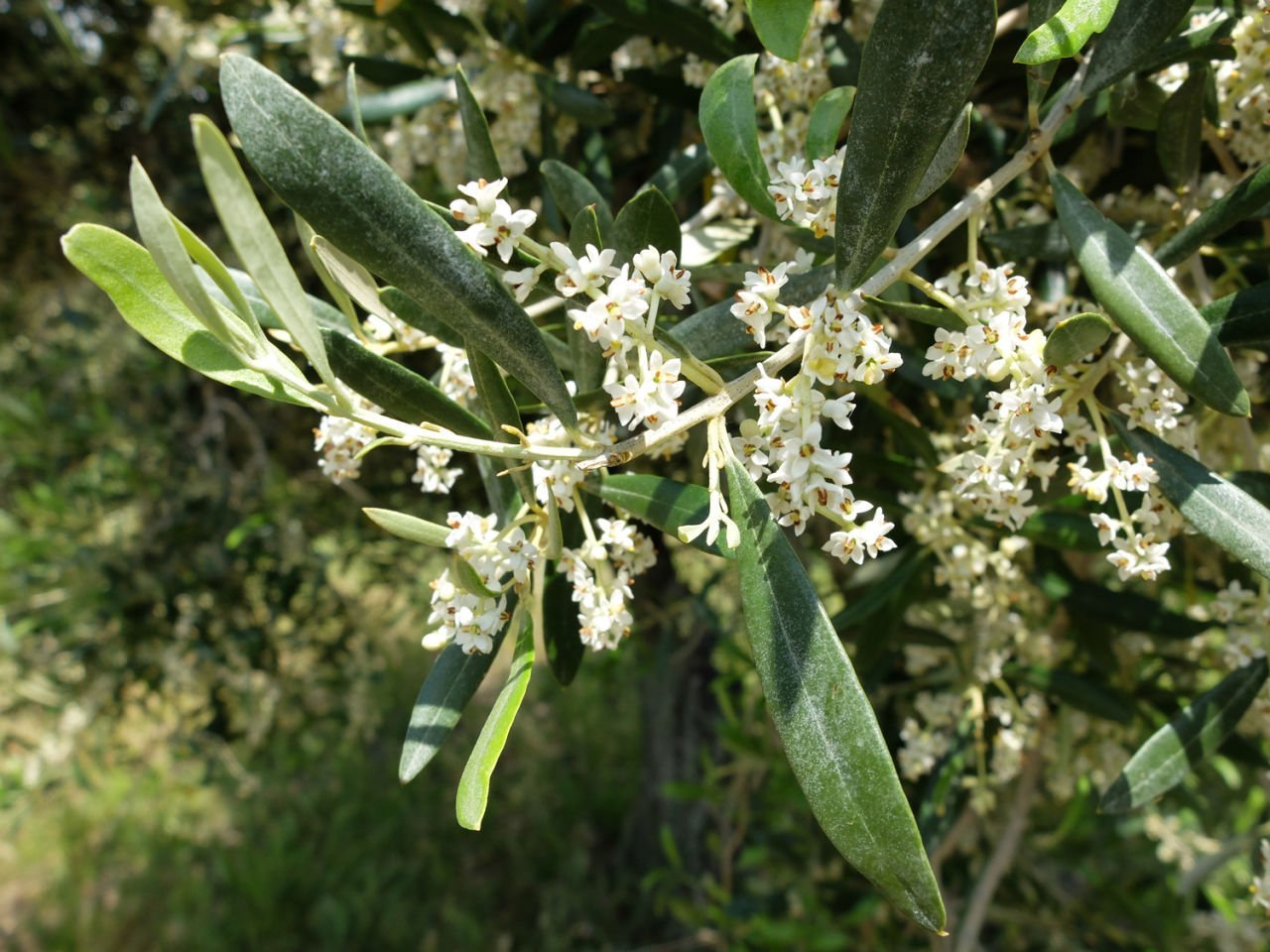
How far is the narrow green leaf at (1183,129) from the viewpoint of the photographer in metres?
0.68

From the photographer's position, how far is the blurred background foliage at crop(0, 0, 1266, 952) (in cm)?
193

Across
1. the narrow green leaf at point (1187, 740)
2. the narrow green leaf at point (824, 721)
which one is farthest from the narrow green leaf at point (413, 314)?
the narrow green leaf at point (1187, 740)

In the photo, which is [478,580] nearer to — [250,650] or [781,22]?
[781,22]

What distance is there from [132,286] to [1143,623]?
3.36ft

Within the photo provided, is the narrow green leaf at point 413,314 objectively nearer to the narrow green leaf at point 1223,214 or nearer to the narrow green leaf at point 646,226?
the narrow green leaf at point 646,226

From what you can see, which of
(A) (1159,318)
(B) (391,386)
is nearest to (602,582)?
(B) (391,386)

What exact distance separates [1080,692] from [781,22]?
2.76 feet

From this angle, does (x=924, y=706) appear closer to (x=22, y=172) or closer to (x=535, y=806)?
(x=22, y=172)

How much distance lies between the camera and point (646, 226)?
23.9 inches

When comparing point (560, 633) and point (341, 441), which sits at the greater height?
point (341, 441)

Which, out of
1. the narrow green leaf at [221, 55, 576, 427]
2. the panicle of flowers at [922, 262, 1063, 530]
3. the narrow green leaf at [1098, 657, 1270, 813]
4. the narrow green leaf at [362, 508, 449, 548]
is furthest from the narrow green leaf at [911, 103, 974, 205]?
the narrow green leaf at [1098, 657, 1270, 813]

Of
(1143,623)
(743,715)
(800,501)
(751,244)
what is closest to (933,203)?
(751,244)

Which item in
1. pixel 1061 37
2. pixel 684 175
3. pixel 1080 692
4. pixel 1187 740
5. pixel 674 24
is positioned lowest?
pixel 1080 692

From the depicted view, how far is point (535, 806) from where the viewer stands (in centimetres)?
361
